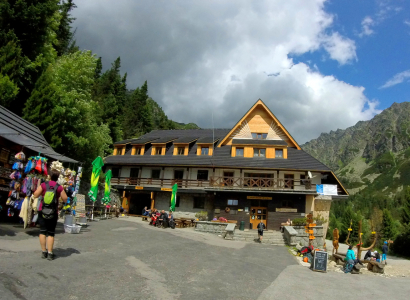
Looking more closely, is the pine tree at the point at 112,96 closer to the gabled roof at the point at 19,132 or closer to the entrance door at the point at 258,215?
the entrance door at the point at 258,215

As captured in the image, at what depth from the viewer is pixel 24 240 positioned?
8.68 m

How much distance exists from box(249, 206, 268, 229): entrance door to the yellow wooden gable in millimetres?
7939

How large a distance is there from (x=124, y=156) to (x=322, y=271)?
2555 cm

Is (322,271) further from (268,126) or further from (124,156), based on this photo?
(124,156)

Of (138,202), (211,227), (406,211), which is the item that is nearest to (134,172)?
(138,202)

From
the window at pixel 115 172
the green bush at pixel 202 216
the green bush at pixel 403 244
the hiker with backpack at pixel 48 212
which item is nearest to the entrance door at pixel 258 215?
the green bush at pixel 202 216

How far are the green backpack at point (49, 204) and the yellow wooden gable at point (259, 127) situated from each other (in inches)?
989

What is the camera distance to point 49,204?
21.9ft

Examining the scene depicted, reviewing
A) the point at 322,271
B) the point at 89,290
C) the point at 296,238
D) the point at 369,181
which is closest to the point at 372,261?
the point at 322,271

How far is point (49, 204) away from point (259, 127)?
2657cm

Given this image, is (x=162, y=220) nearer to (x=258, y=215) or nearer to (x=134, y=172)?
(x=258, y=215)

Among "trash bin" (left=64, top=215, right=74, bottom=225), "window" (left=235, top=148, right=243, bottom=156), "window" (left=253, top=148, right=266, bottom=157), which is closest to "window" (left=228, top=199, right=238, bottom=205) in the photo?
"window" (left=235, top=148, right=243, bottom=156)

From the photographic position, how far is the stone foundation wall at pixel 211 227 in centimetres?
2184

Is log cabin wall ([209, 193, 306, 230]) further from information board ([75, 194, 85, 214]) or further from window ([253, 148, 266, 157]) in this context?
information board ([75, 194, 85, 214])
